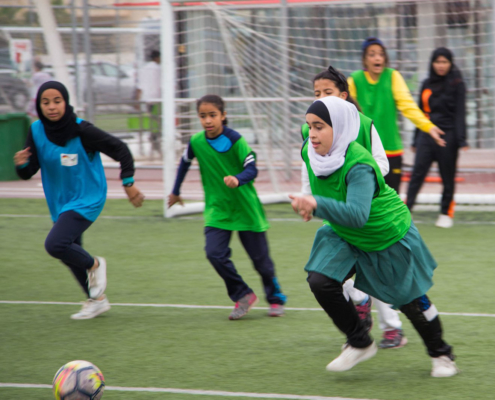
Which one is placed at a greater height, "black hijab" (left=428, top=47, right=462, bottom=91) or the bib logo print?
"black hijab" (left=428, top=47, right=462, bottom=91)

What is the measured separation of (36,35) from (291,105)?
295 inches

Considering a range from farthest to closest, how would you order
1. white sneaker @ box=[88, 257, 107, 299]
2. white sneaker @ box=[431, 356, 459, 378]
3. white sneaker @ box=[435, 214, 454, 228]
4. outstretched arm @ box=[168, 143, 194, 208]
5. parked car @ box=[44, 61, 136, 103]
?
parked car @ box=[44, 61, 136, 103]
white sneaker @ box=[435, 214, 454, 228]
outstretched arm @ box=[168, 143, 194, 208]
white sneaker @ box=[88, 257, 107, 299]
white sneaker @ box=[431, 356, 459, 378]

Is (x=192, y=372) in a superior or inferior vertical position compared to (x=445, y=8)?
inferior

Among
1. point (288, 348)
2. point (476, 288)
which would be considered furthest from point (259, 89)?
point (288, 348)

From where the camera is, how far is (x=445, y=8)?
977cm

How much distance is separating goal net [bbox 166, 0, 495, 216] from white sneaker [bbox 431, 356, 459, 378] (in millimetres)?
6028

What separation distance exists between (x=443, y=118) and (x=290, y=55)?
263 cm

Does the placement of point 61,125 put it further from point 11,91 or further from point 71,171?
point 11,91

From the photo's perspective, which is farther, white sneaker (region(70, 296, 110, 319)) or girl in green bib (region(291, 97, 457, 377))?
white sneaker (region(70, 296, 110, 319))

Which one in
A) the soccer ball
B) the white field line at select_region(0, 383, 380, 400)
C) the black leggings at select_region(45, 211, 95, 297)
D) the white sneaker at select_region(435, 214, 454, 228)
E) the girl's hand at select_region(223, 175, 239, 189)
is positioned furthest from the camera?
the white sneaker at select_region(435, 214, 454, 228)

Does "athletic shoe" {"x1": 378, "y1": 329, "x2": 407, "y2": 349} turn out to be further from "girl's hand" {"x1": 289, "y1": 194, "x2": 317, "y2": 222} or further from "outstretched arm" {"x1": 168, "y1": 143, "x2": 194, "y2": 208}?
"outstretched arm" {"x1": 168, "y1": 143, "x2": 194, "y2": 208}

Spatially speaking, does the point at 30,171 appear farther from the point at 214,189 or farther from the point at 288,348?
the point at 288,348

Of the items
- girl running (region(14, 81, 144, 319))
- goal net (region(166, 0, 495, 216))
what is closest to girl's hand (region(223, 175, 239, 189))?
girl running (region(14, 81, 144, 319))

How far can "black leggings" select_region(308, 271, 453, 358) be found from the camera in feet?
12.5
